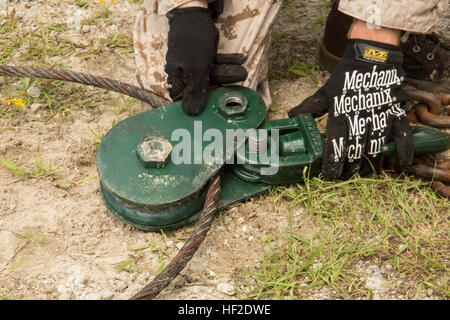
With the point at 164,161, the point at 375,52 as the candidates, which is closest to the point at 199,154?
the point at 164,161

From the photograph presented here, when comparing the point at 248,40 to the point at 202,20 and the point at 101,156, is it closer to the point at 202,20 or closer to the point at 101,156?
the point at 202,20

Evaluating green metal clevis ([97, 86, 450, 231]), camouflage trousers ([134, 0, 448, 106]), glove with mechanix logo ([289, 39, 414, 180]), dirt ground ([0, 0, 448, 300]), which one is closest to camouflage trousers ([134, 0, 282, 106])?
camouflage trousers ([134, 0, 448, 106])

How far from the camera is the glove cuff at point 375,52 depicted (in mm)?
1910

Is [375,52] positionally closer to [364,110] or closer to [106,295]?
[364,110]

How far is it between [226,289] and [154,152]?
509 millimetres

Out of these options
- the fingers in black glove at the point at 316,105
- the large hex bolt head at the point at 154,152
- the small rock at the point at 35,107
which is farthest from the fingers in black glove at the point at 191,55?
the small rock at the point at 35,107

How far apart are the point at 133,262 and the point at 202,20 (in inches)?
35.5

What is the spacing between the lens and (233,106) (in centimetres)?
200

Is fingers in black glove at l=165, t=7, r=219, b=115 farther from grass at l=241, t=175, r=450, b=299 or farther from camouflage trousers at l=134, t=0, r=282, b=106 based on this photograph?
grass at l=241, t=175, r=450, b=299

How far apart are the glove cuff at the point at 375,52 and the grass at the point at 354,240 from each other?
1.44 ft

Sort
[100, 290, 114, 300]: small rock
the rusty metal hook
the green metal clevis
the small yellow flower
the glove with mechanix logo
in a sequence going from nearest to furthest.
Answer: [100, 290, 114, 300]: small rock < the green metal clevis < the glove with mechanix logo < the rusty metal hook < the small yellow flower

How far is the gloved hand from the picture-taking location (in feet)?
6.22

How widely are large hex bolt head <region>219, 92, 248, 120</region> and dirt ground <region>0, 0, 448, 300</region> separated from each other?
0.33 meters

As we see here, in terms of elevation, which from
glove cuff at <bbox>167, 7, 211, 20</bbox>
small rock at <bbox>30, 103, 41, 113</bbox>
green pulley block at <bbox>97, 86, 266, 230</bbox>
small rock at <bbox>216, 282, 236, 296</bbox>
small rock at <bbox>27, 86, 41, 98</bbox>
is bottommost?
small rock at <bbox>30, 103, 41, 113</bbox>
